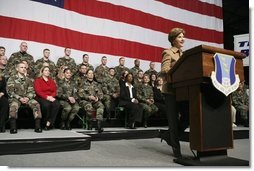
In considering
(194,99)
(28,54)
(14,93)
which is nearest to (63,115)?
(14,93)

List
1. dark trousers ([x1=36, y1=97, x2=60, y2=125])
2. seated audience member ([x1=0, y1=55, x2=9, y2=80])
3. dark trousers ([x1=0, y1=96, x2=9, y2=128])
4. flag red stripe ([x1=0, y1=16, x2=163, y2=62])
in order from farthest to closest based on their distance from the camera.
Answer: flag red stripe ([x1=0, y1=16, x2=163, y2=62])
seated audience member ([x1=0, y1=55, x2=9, y2=80])
dark trousers ([x1=36, y1=97, x2=60, y2=125])
dark trousers ([x1=0, y1=96, x2=9, y2=128])

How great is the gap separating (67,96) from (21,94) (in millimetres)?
698

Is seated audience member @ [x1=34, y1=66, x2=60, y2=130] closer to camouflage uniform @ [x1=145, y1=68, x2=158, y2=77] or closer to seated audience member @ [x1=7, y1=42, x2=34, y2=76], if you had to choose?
seated audience member @ [x1=7, y1=42, x2=34, y2=76]

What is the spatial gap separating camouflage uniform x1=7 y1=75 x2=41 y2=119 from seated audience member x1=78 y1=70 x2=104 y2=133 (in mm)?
754

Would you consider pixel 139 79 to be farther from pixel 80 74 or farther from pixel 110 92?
pixel 80 74

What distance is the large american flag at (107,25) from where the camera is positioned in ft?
14.2

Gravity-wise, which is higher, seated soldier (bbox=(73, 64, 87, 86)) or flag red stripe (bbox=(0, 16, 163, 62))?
flag red stripe (bbox=(0, 16, 163, 62))

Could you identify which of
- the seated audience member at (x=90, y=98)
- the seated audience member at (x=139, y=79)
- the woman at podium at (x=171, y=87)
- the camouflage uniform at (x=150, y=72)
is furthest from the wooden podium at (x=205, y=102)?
the camouflage uniform at (x=150, y=72)

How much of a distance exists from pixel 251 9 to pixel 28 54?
10.8 feet

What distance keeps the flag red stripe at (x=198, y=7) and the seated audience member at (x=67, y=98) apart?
10.2ft

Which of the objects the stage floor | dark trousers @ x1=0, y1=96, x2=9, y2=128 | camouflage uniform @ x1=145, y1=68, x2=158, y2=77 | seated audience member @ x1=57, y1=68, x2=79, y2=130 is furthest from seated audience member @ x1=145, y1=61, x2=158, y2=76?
dark trousers @ x1=0, y1=96, x2=9, y2=128

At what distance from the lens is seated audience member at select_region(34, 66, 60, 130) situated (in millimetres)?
3623

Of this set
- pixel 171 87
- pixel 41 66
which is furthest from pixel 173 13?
pixel 171 87

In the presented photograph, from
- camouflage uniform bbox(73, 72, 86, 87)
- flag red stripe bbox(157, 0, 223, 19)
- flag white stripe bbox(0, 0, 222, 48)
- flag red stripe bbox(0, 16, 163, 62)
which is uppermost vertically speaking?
flag red stripe bbox(157, 0, 223, 19)
